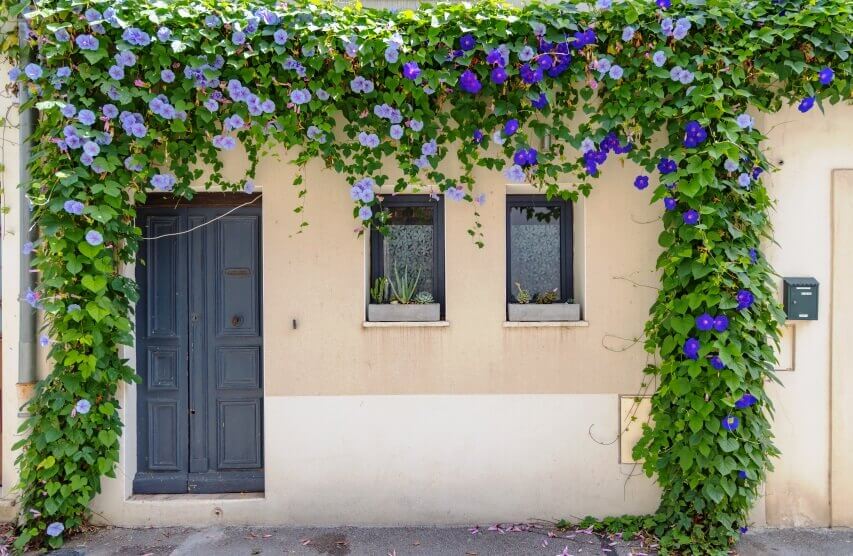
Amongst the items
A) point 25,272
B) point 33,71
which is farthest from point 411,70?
point 25,272

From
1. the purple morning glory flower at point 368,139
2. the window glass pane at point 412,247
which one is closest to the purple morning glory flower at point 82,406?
the window glass pane at point 412,247

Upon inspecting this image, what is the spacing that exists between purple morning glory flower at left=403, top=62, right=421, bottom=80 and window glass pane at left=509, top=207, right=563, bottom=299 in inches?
49.1

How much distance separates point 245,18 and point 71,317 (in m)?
2.07

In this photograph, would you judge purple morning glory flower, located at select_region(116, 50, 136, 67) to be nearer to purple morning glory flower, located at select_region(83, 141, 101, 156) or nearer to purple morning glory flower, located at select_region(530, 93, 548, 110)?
purple morning glory flower, located at select_region(83, 141, 101, 156)

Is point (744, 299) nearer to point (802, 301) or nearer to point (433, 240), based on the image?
point (802, 301)

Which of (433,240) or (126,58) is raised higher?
(126,58)

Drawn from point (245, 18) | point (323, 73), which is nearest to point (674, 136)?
point (323, 73)

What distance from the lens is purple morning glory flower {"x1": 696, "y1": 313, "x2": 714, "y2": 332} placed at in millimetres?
3381

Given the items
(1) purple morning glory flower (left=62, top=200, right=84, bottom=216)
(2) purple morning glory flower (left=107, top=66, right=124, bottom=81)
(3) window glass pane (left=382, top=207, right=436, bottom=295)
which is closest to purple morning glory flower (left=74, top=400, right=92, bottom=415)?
(1) purple morning glory flower (left=62, top=200, right=84, bottom=216)

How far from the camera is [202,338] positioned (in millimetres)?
4047

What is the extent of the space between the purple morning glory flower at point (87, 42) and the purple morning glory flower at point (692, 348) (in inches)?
154

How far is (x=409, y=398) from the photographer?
12.6ft

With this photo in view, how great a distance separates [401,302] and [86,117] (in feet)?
7.31

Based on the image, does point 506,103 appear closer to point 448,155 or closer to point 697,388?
point 448,155
